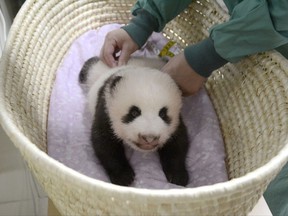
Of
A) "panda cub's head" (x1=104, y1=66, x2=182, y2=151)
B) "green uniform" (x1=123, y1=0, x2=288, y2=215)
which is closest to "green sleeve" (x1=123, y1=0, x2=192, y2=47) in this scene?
"green uniform" (x1=123, y1=0, x2=288, y2=215)

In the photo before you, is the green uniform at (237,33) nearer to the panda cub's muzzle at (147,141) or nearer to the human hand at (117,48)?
the human hand at (117,48)

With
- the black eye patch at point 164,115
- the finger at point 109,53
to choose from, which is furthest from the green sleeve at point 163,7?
the black eye patch at point 164,115

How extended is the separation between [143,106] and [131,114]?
0.03 meters

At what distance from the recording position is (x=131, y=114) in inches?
33.1

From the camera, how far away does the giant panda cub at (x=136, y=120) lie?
32.5 inches

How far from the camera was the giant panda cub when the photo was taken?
Answer: 0.83 meters

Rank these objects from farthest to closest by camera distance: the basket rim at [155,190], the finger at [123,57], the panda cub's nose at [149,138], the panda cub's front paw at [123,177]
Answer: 1. the finger at [123,57]
2. the panda cub's front paw at [123,177]
3. the panda cub's nose at [149,138]
4. the basket rim at [155,190]

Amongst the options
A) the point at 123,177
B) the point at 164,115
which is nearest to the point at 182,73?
the point at 164,115

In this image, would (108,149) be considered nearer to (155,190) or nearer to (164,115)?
(164,115)

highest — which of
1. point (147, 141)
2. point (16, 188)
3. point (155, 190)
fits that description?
point (155, 190)

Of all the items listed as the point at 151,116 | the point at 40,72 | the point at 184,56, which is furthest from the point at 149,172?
the point at 40,72

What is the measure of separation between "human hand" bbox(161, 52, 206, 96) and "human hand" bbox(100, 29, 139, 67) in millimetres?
118

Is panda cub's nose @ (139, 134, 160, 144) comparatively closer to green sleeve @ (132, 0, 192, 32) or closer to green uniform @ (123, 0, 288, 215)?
green uniform @ (123, 0, 288, 215)

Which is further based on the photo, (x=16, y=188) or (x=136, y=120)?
(x=16, y=188)
